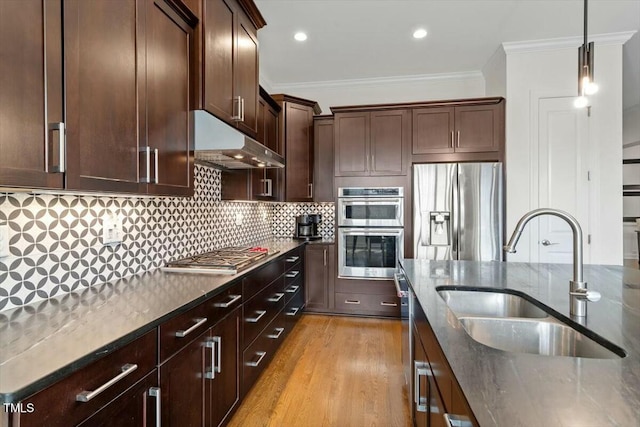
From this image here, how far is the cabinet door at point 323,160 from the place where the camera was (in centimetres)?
396

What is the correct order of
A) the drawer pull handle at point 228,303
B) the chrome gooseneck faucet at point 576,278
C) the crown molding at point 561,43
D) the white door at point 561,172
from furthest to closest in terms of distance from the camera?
1. the white door at point 561,172
2. the crown molding at point 561,43
3. the drawer pull handle at point 228,303
4. the chrome gooseneck faucet at point 576,278

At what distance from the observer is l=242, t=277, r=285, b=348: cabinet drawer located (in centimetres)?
207

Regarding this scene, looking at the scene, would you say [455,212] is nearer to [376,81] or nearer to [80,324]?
[376,81]

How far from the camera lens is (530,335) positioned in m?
1.27

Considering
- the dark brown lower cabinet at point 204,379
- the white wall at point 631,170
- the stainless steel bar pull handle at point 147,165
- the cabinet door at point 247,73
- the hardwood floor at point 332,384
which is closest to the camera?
the dark brown lower cabinet at point 204,379

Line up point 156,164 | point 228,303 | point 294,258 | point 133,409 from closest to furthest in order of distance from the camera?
point 133,409 < point 156,164 < point 228,303 < point 294,258

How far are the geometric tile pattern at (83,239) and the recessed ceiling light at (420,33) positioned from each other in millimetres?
2404

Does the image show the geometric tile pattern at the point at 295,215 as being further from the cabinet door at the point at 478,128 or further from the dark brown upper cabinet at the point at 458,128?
the cabinet door at the point at 478,128

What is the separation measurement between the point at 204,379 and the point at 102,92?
1.34 m

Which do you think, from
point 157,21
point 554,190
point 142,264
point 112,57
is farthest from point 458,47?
point 142,264

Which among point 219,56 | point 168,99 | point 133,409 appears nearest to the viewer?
point 133,409

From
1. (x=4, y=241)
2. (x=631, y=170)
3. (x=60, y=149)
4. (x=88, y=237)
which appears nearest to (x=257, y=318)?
(x=88, y=237)

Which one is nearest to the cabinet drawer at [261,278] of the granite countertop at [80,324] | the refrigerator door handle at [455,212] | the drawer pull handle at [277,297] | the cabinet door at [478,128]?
the drawer pull handle at [277,297]

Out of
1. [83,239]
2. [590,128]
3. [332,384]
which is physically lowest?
[332,384]
